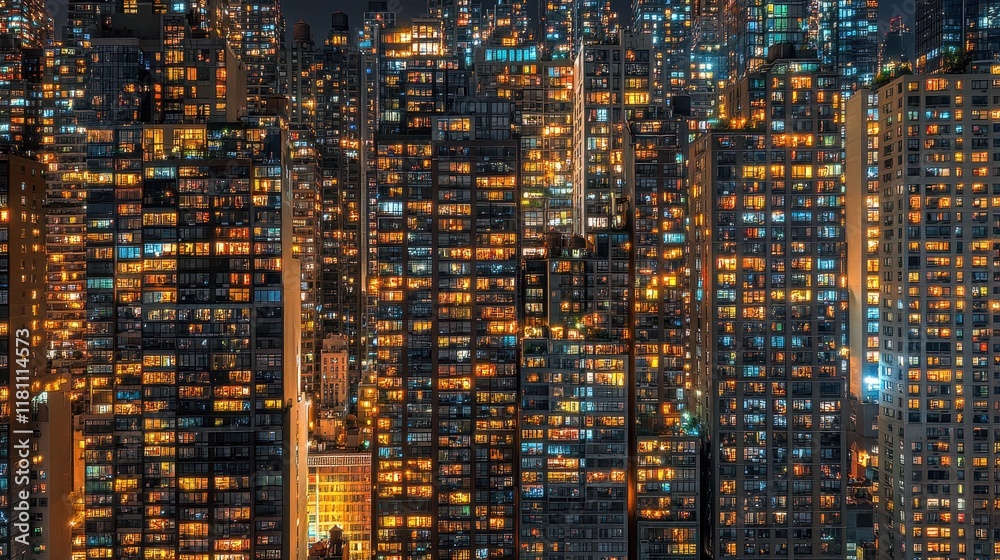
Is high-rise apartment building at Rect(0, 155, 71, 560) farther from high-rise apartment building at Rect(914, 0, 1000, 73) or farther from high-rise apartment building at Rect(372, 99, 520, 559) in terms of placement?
high-rise apartment building at Rect(914, 0, 1000, 73)

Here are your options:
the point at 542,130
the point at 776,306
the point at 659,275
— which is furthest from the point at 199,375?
the point at 542,130

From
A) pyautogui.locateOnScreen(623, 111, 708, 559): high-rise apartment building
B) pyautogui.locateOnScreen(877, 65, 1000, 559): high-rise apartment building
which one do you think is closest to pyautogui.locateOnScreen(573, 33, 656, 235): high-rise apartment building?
pyautogui.locateOnScreen(623, 111, 708, 559): high-rise apartment building

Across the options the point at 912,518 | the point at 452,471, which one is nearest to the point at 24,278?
the point at 452,471

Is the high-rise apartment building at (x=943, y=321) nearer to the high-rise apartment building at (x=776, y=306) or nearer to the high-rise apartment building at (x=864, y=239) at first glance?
the high-rise apartment building at (x=776, y=306)

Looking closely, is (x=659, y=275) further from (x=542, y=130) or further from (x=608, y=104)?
(x=542, y=130)

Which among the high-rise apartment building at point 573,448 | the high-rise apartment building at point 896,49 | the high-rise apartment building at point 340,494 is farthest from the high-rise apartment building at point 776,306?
the high-rise apartment building at point 340,494
